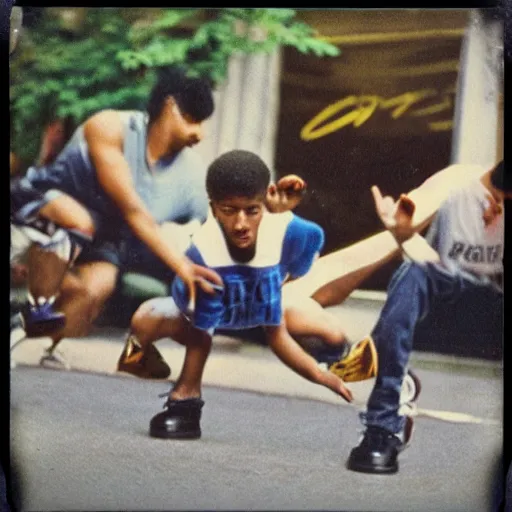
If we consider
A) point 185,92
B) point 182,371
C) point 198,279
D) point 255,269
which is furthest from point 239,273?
point 185,92

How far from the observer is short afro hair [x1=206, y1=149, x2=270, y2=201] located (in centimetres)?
419

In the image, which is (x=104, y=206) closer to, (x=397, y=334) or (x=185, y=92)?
(x=185, y=92)

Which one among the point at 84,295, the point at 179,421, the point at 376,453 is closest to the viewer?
the point at 376,453

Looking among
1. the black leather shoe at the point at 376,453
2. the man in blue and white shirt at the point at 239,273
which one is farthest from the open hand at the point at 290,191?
the black leather shoe at the point at 376,453

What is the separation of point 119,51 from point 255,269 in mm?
1408

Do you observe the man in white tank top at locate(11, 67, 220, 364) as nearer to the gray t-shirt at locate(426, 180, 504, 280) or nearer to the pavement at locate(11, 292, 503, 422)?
the pavement at locate(11, 292, 503, 422)

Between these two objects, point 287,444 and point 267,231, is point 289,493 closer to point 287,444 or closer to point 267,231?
point 287,444

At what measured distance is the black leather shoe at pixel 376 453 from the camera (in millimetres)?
4121

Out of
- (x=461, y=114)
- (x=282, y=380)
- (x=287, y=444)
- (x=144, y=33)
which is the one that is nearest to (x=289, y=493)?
(x=287, y=444)

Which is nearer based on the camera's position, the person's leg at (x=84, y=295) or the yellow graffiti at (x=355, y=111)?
the yellow graffiti at (x=355, y=111)

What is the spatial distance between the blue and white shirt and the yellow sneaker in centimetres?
41

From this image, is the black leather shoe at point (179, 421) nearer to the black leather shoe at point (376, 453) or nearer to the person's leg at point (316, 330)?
the person's leg at point (316, 330)

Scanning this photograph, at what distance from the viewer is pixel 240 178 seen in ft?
13.7

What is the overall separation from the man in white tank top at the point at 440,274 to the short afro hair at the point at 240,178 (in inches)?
25.8
